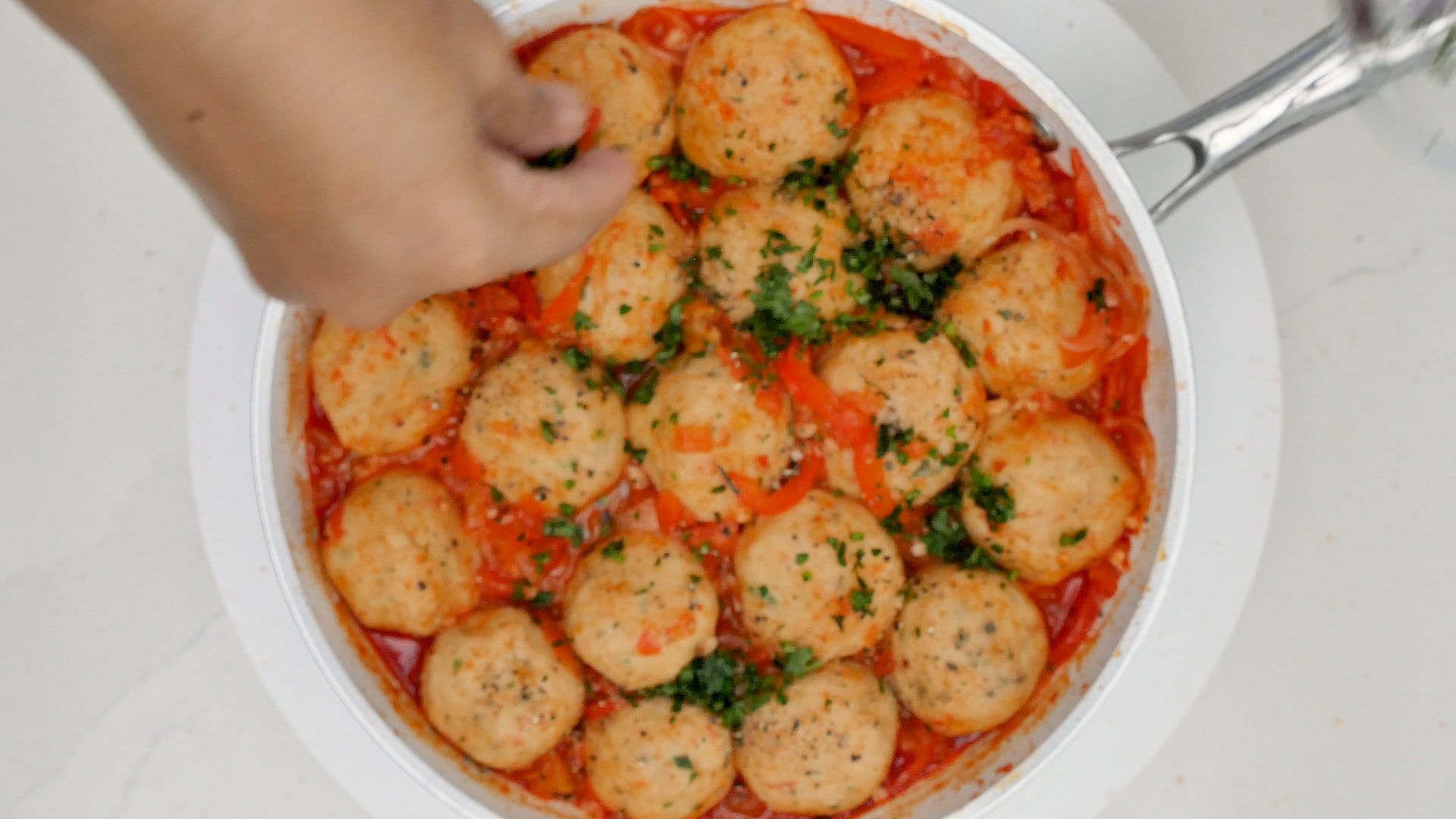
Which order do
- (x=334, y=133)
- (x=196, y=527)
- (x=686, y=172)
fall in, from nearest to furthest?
(x=334, y=133) < (x=686, y=172) < (x=196, y=527)

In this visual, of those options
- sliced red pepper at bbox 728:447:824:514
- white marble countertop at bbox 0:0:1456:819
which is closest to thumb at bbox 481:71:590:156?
sliced red pepper at bbox 728:447:824:514

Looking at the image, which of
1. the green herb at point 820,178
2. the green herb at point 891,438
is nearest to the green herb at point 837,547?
the green herb at point 891,438

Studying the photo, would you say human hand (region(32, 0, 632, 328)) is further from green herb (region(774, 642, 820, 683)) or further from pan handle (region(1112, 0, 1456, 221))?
pan handle (region(1112, 0, 1456, 221))

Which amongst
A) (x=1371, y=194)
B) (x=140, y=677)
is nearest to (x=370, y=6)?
(x=140, y=677)

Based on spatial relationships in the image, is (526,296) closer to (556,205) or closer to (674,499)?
(674,499)

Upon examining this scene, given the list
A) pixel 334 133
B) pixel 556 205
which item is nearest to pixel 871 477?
pixel 556 205

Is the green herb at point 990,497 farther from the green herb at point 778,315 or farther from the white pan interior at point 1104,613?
the green herb at point 778,315

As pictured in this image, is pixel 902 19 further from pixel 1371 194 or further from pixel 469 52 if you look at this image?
pixel 1371 194
